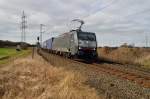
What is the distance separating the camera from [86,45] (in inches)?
1275

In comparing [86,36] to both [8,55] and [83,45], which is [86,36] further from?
[8,55]

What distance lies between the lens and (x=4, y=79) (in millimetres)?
16906

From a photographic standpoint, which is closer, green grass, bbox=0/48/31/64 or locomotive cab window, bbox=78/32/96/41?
locomotive cab window, bbox=78/32/96/41

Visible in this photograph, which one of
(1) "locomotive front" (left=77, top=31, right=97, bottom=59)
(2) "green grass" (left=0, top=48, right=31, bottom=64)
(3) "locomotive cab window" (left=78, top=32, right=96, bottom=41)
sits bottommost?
(2) "green grass" (left=0, top=48, right=31, bottom=64)

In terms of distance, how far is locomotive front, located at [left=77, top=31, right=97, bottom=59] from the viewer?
31.8 meters

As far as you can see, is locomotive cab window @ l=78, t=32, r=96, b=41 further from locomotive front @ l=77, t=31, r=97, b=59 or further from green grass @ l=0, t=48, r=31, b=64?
green grass @ l=0, t=48, r=31, b=64

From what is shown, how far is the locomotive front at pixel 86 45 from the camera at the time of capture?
104 feet

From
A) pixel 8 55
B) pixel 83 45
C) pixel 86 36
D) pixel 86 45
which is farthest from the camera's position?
pixel 8 55

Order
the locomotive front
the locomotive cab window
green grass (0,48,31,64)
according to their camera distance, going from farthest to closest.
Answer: green grass (0,48,31,64), the locomotive cab window, the locomotive front

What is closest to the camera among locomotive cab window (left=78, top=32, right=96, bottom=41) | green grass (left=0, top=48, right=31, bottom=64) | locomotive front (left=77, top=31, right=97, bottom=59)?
locomotive front (left=77, top=31, right=97, bottom=59)

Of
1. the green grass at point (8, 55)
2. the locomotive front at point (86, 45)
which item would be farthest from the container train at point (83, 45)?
the green grass at point (8, 55)

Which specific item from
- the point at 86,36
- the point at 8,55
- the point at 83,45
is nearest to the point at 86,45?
the point at 83,45

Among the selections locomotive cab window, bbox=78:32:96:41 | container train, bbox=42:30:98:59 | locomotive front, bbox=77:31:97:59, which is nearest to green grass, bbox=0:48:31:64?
container train, bbox=42:30:98:59

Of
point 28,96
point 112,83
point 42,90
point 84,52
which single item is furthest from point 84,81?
point 84,52
